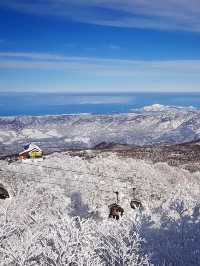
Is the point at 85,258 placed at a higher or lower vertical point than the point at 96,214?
higher

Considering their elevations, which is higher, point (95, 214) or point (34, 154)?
point (34, 154)

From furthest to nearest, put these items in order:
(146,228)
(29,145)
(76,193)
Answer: (29,145) < (76,193) < (146,228)

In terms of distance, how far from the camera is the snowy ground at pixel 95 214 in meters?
41.5

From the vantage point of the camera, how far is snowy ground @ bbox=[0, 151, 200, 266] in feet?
136

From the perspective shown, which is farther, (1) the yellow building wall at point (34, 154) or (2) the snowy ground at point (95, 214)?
(1) the yellow building wall at point (34, 154)

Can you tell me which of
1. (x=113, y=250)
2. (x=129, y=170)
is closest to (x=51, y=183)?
(x=129, y=170)

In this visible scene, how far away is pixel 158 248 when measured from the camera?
157ft

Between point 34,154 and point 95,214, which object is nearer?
point 95,214

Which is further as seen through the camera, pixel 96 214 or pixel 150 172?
pixel 150 172

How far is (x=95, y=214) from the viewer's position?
9369 cm

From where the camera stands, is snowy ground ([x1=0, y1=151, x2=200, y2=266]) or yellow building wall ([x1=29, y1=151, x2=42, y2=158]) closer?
snowy ground ([x1=0, y1=151, x2=200, y2=266])

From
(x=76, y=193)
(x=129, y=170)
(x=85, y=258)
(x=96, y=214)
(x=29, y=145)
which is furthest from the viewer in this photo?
(x=129, y=170)

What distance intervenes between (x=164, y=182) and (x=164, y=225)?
71.5 meters

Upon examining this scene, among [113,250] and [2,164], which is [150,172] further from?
[113,250]
